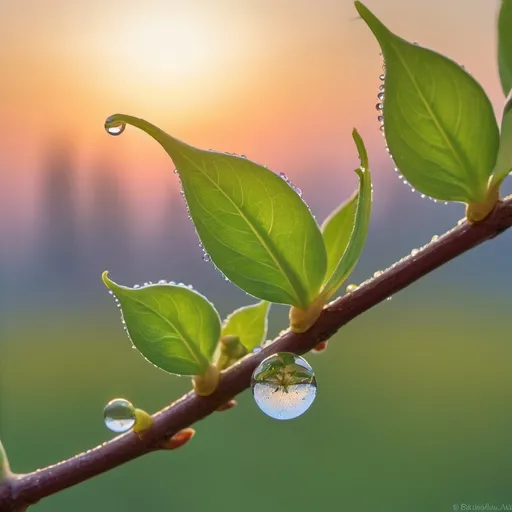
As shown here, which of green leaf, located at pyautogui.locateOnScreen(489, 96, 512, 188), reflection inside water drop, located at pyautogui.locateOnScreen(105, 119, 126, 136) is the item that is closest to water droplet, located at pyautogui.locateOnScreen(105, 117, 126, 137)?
reflection inside water drop, located at pyautogui.locateOnScreen(105, 119, 126, 136)

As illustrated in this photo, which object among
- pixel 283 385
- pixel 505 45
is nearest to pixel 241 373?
pixel 283 385

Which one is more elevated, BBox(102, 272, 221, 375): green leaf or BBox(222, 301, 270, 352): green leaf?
BBox(102, 272, 221, 375): green leaf

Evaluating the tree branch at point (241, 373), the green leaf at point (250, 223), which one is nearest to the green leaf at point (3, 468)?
the tree branch at point (241, 373)

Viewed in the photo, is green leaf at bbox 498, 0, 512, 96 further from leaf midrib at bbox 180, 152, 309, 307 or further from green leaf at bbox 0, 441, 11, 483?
green leaf at bbox 0, 441, 11, 483

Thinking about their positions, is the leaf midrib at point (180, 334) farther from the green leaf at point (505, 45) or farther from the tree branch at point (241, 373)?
the green leaf at point (505, 45)

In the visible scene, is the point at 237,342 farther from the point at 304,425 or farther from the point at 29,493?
the point at 304,425

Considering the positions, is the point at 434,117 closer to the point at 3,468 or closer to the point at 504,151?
the point at 504,151
